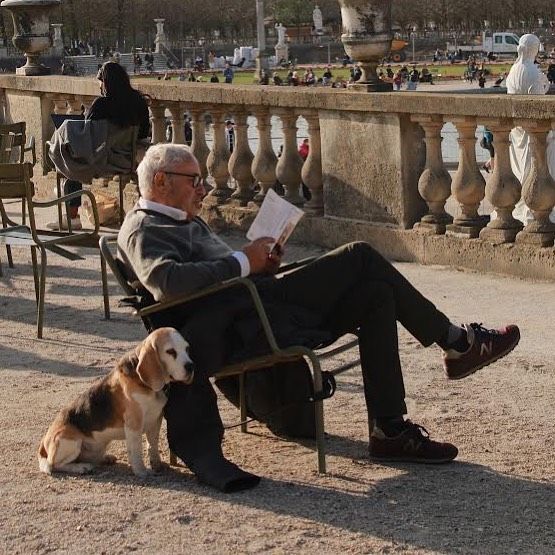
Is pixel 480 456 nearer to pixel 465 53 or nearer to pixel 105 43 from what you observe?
pixel 465 53

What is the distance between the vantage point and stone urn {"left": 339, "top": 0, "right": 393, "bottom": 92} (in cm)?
980

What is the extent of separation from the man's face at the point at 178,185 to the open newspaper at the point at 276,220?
0.82ft

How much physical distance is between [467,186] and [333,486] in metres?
4.07

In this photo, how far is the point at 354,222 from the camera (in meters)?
9.78

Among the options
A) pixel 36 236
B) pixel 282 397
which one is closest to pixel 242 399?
pixel 282 397

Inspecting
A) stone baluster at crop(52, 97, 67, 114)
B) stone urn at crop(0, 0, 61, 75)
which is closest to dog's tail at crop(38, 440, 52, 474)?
stone baluster at crop(52, 97, 67, 114)

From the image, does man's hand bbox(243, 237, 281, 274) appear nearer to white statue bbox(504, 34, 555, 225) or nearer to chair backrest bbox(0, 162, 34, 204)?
chair backrest bbox(0, 162, 34, 204)

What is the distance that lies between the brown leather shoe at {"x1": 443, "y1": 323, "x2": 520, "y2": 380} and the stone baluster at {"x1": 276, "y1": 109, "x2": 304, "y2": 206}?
15.2ft

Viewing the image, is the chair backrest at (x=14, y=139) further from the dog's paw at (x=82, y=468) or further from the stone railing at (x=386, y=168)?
the dog's paw at (x=82, y=468)

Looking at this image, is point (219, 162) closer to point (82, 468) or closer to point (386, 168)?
point (386, 168)

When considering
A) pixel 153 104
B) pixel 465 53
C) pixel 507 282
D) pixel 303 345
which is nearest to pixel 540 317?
pixel 507 282

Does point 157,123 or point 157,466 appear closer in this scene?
point 157,466

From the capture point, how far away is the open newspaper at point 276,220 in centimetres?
542

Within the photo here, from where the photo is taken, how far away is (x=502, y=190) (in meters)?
8.73
